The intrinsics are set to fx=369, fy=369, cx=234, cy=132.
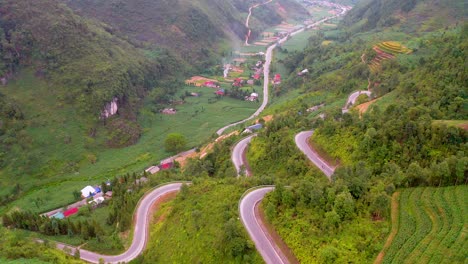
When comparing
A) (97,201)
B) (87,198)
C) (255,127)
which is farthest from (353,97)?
(87,198)

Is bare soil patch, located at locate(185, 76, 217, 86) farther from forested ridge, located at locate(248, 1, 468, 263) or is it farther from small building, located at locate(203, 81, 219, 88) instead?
forested ridge, located at locate(248, 1, 468, 263)

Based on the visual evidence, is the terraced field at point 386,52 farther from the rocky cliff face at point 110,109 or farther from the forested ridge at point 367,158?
the rocky cliff face at point 110,109

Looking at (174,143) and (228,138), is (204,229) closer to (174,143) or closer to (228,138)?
(228,138)

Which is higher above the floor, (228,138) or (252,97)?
(228,138)

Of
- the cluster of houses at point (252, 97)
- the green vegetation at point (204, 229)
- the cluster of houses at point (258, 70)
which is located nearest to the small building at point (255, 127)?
the green vegetation at point (204, 229)

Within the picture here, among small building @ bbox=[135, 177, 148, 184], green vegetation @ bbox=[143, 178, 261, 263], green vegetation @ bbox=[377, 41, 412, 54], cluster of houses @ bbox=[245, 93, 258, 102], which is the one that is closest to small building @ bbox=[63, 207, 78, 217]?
small building @ bbox=[135, 177, 148, 184]

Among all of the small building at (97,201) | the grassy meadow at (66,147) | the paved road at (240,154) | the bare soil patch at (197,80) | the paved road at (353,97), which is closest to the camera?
the paved road at (240,154)
